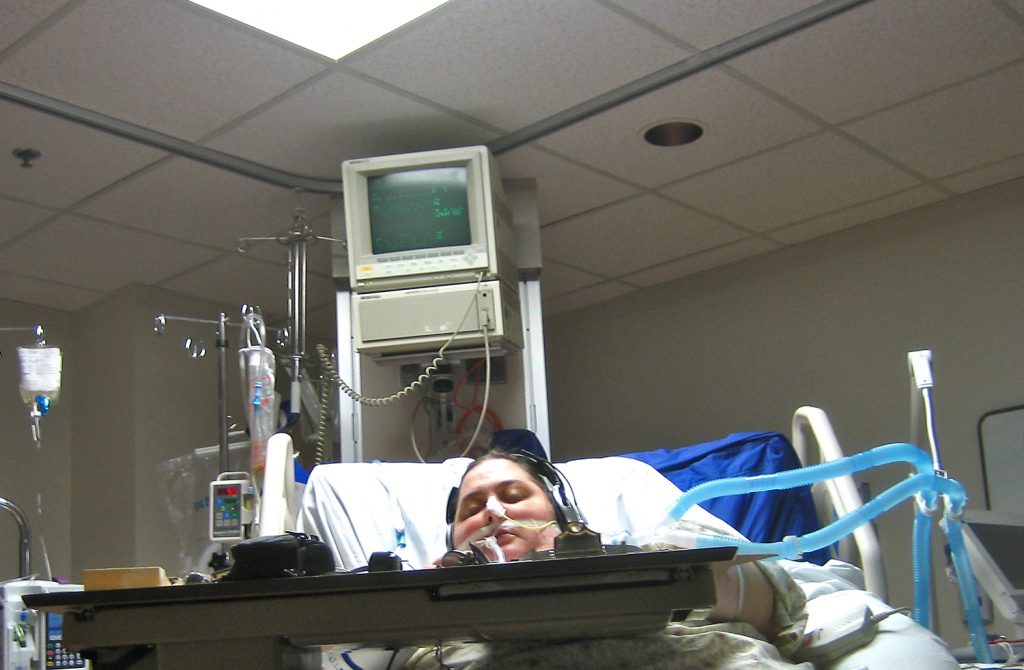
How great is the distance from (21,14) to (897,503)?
6.94ft

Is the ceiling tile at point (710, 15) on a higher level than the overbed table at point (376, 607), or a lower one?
higher

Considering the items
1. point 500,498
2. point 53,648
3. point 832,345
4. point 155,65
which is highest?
point 155,65

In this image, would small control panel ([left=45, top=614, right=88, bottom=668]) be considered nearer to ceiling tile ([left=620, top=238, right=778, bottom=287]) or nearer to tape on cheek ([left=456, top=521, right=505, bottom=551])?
tape on cheek ([left=456, top=521, right=505, bottom=551])

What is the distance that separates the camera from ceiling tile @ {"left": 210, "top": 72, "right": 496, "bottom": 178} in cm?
292

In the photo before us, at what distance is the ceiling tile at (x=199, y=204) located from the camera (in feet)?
10.9

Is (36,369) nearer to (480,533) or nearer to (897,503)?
(480,533)

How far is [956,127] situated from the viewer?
11.1ft

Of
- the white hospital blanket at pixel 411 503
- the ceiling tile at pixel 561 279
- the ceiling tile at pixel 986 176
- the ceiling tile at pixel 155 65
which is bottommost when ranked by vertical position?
the white hospital blanket at pixel 411 503

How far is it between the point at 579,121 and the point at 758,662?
2179 mm

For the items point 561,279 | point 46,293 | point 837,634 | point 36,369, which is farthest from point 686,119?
point 46,293

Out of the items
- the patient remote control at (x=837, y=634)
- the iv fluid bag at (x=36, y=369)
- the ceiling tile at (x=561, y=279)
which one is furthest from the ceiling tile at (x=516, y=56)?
the patient remote control at (x=837, y=634)

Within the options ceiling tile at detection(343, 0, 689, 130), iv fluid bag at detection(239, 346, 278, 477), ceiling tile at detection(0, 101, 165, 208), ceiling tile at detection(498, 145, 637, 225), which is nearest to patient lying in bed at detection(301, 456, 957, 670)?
iv fluid bag at detection(239, 346, 278, 477)

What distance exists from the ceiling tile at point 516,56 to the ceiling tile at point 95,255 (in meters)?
1.41

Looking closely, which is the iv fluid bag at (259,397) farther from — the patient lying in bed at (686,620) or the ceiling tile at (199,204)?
the ceiling tile at (199,204)
